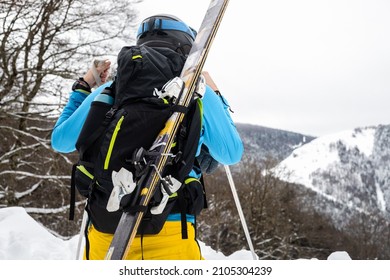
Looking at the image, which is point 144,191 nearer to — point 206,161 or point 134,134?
point 134,134

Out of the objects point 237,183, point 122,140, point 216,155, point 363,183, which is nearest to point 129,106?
point 122,140

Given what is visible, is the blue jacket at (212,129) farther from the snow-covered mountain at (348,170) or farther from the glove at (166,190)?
the snow-covered mountain at (348,170)

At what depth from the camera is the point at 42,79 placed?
10.8 meters

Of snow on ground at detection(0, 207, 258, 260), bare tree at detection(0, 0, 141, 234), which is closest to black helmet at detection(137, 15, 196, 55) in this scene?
snow on ground at detection(0, 207, 258, 260)

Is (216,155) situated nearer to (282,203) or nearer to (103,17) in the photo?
(103,17)

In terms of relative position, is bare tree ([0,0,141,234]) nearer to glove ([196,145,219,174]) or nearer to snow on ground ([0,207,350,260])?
snow on ground ([0,207,350,260])

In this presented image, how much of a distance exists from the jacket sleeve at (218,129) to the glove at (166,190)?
23 cm

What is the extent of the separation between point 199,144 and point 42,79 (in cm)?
1001

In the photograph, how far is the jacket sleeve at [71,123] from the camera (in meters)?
1.84

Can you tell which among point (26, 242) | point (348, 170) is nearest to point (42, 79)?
point (26, 242)

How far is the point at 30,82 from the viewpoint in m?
10.2

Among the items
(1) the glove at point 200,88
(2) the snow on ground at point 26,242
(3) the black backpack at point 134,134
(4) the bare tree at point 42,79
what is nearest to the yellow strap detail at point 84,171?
(3) the black backpack at point 134,134

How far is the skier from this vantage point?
1725 mm
